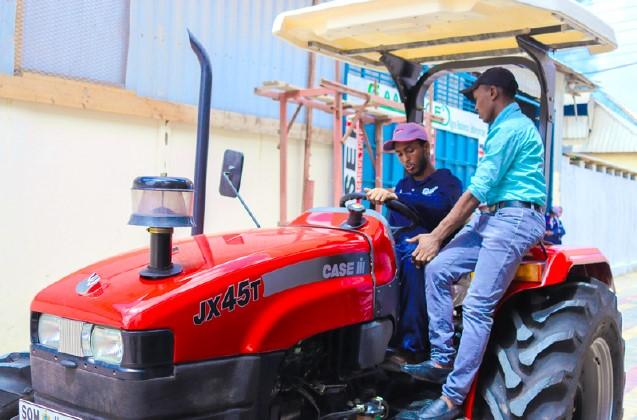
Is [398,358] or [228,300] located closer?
[228,300]

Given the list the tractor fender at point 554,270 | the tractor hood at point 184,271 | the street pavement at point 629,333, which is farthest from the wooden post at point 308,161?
the tractor hood at point 184,271

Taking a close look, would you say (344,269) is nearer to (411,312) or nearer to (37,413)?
(411,312)

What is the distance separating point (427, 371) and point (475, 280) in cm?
47

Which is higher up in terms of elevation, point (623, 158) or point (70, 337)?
point (623, 158)

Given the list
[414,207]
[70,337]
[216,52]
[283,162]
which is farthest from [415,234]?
[216,52]

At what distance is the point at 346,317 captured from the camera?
287 centimetres

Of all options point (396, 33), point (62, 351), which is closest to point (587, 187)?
point (396, 33)

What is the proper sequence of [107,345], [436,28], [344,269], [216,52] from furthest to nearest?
1. [216,52]
2. [436,28]
3. [344,269]
4. [107,345]

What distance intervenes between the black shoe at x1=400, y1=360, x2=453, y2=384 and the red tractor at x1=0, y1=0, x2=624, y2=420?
15 centimetres

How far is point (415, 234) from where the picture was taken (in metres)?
3.58

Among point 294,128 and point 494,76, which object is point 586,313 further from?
point 294,128

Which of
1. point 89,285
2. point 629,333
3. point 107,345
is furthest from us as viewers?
point 629,333

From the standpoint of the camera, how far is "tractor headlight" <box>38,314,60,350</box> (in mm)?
2574

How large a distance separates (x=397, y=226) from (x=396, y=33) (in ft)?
3.71
